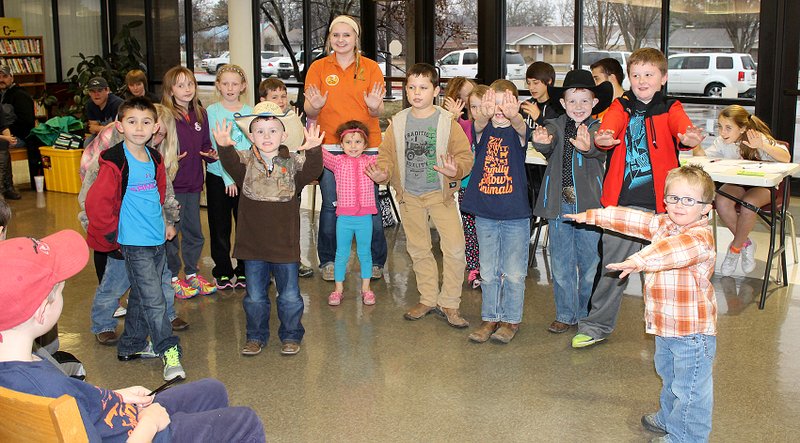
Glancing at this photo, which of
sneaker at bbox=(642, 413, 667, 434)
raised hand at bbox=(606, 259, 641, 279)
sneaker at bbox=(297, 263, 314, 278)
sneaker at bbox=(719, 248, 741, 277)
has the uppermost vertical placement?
raised hand at bbox=(606, 259, 641, 279)

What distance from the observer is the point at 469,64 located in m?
10.9

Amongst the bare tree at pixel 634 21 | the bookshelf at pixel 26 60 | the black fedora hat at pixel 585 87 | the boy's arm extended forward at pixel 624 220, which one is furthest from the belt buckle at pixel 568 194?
the bookshelf at pixel 26 60

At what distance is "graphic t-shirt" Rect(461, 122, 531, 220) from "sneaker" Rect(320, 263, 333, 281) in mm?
1615

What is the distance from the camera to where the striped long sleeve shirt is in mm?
3059

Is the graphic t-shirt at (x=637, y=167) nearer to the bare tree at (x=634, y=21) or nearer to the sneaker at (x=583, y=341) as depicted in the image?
the sneaker at (x=583, y=341)

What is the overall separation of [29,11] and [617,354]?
12.1 m

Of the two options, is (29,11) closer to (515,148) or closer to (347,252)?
(347,252)

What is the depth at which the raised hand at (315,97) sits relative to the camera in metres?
5.33

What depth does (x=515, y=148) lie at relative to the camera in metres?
4.50

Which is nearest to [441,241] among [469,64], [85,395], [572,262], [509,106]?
[572,262]

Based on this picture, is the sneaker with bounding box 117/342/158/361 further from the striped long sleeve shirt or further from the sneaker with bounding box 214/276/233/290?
the striped long sleeve shirt

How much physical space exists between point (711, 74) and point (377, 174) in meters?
5.64

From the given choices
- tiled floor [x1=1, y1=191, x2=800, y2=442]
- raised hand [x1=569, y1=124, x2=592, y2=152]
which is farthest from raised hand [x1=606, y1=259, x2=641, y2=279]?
raised hand [x1=569, y1=124, x2=592, y2=152]

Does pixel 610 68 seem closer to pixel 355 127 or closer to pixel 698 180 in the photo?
pixel 355 127
